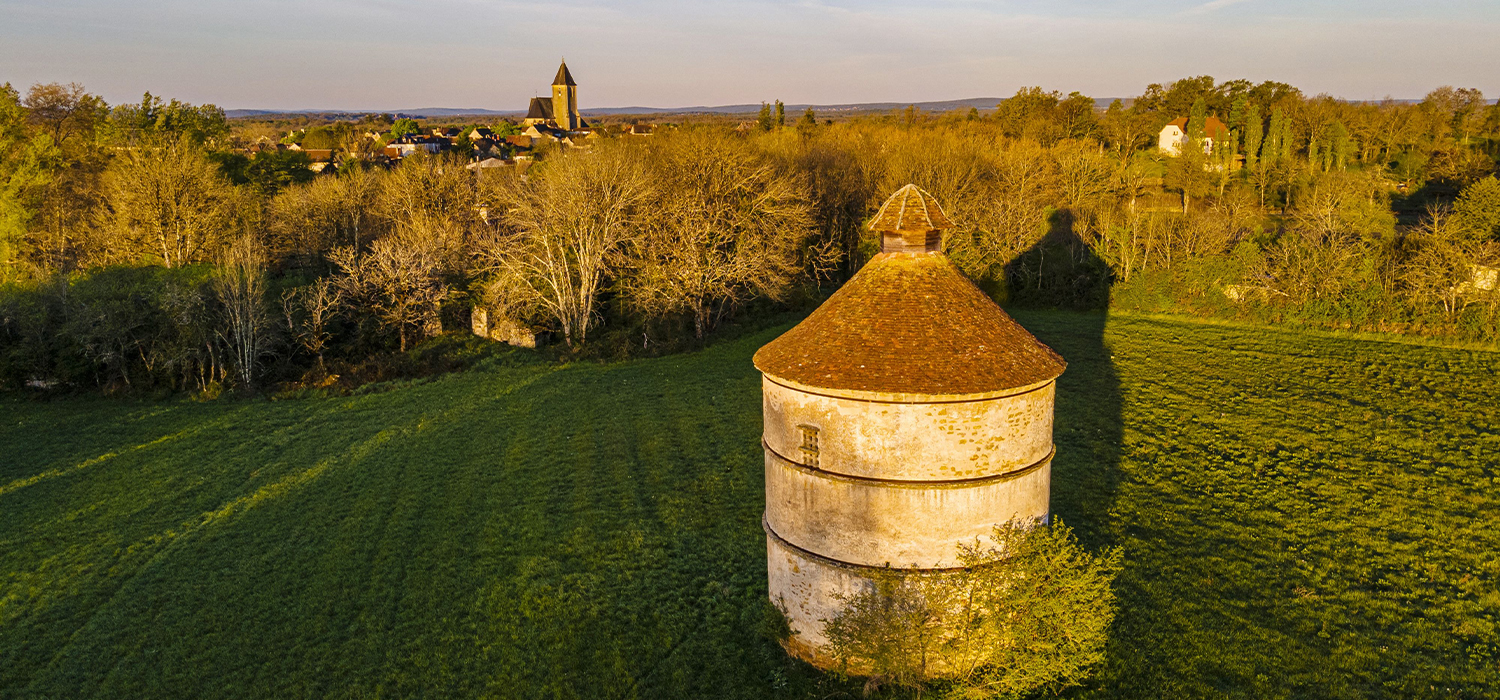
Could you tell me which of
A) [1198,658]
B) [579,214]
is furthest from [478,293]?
[1198,658]

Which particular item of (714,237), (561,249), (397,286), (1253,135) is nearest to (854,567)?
(561,249)

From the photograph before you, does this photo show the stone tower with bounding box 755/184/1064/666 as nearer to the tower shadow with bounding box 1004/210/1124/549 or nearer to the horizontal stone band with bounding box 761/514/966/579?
the horizontal stone band with bounding box 761/514/966/579

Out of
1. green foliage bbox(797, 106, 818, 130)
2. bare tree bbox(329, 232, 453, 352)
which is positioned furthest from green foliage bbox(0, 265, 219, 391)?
green foliage bbox(797, 106, 818, 130)

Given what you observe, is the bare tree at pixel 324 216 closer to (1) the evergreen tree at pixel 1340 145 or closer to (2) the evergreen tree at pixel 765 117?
(2) the evergreen tree at pixel 765 117

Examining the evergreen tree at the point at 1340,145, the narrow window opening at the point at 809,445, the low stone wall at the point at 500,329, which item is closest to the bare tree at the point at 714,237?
the low stone wall at the point at 500,329

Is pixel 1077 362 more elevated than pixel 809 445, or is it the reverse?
pixel 809 445

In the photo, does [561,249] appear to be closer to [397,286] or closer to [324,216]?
[397,286]
